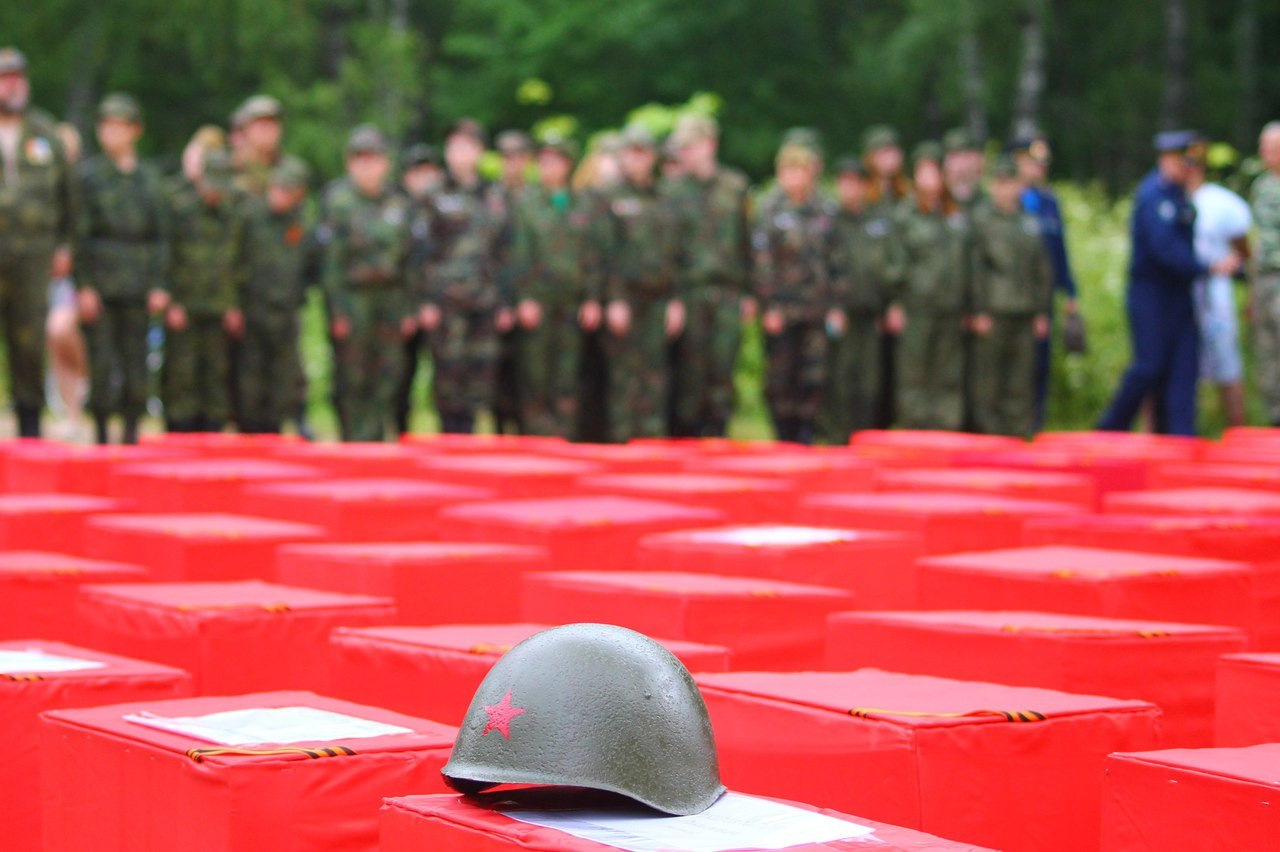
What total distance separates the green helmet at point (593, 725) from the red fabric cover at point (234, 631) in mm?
1280

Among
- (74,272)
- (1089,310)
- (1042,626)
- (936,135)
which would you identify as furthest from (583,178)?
(936,135)

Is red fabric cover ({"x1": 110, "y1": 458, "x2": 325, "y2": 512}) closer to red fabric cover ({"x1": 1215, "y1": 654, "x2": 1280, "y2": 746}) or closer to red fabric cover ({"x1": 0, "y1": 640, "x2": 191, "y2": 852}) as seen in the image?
red fabric cover ({"x1": 0, "y1": 640, "x2": 191, "y2": 852})

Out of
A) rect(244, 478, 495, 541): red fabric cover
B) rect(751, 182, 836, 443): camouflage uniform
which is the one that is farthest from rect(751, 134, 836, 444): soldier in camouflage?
rect(244, 478, 495, 541): red fabric cover

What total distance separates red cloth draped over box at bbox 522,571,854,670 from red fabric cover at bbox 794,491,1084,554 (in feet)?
3.45

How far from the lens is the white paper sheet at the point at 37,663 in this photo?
3332mm

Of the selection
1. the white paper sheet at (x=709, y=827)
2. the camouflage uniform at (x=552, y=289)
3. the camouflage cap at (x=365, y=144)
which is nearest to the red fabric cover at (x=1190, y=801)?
the white paper sheet at (x=709, y=827)

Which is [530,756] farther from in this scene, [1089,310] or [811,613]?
[1089,310]

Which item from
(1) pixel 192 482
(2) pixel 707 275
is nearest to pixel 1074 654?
(1) pixel 192 482

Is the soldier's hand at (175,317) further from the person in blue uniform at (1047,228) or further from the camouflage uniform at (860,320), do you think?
the person in blue uniform at (1047,228)

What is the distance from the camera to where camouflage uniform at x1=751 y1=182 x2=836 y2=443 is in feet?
37.3

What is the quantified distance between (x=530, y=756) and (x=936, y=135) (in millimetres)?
29038

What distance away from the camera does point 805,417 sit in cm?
1148

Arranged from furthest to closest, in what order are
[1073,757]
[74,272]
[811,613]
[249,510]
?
1. [74,272]
2. [249,510]
3. [811,613]
4. [1073,757]

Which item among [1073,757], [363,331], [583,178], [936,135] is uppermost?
[936,135]
